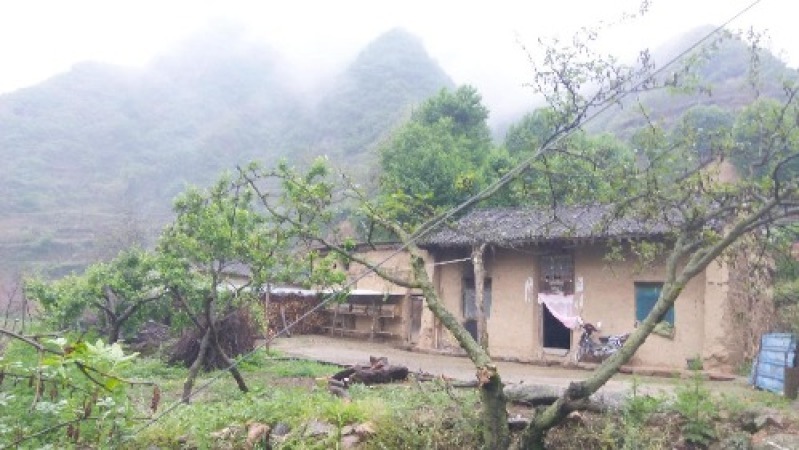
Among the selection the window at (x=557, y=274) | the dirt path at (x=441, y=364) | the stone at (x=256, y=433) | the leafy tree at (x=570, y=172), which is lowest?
the dirt path at (x=441, y=364)

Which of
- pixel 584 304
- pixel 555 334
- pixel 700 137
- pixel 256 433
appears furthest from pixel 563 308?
pixel 256 433

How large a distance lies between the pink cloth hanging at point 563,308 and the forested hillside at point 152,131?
3109 cm

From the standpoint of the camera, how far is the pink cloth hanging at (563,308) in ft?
51.0

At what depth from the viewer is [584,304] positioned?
1549 centimetres

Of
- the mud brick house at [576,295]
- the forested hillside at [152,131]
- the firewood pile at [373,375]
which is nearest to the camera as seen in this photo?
the firewood pile at [373,375]

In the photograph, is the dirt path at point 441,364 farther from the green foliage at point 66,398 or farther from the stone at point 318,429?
the green foliage at point 66,398

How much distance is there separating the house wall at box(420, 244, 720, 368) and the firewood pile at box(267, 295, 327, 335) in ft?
20.7

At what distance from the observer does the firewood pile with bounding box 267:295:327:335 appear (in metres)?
23.9

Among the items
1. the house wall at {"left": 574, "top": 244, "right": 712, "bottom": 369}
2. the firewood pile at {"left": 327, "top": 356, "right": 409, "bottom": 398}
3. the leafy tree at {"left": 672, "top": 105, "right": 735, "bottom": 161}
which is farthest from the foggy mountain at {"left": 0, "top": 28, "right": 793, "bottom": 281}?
the leafy tree at {"left": 672, "top": 105, "right": 735, "bottom": 161}

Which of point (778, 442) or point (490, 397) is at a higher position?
point (490, 397)

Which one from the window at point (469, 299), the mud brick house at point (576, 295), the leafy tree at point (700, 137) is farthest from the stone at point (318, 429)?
the window at point (469, 299)

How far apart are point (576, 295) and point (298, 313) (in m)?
11.7

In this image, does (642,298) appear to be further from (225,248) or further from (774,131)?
(225,248)

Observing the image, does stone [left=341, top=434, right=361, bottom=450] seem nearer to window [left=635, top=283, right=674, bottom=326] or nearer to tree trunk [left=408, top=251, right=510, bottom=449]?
tree trunk [left=408, top=251, right=510, bottom=449]
